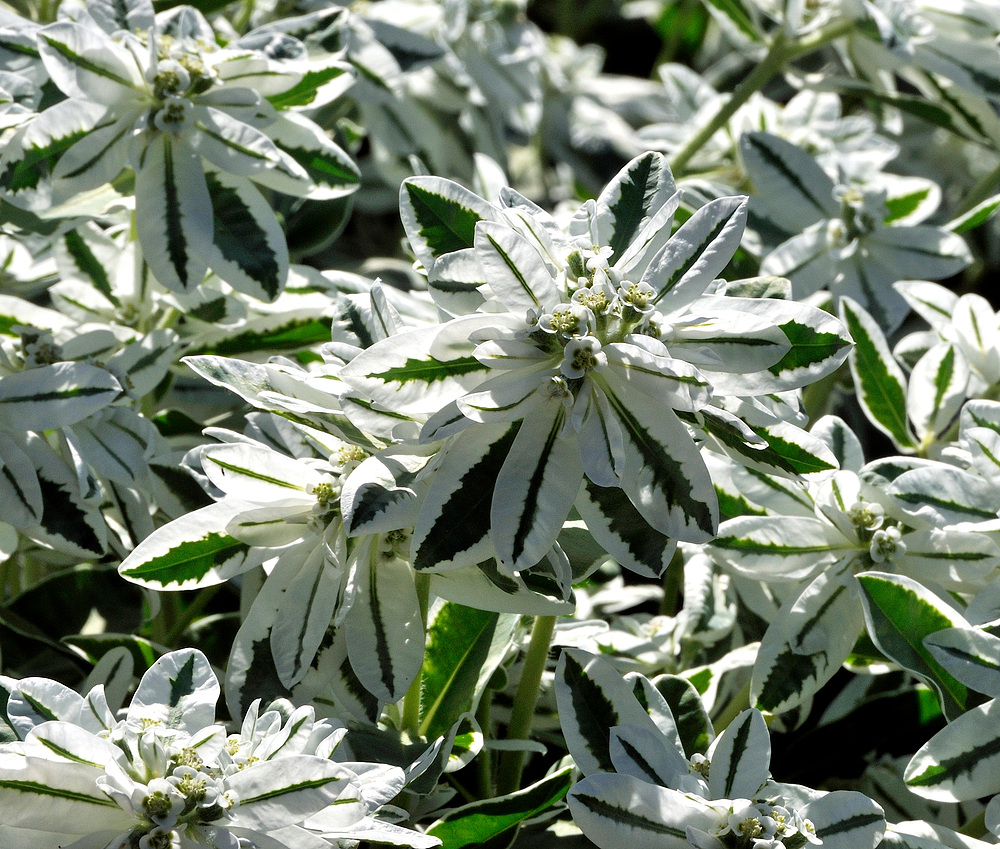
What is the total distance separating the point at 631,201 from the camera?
0.95 m

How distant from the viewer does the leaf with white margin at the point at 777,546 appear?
1055mm

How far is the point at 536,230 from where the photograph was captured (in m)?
0.88

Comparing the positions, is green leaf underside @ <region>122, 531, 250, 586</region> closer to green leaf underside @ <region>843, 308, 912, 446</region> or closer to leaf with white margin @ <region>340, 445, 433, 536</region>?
leaf with white margin @ <region>340, 445, 433, 536</region>

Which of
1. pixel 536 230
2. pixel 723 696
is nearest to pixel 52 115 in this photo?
pixel 536 230

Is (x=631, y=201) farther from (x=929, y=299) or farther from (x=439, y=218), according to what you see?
(x=929, y=299)

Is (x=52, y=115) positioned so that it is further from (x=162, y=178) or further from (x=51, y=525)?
(x=51, y=525)

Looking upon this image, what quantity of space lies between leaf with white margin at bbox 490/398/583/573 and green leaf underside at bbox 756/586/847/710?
353 millimetres

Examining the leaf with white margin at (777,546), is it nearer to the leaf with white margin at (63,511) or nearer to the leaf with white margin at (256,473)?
the leaf with white margin at (256,473)

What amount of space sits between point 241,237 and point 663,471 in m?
0.60

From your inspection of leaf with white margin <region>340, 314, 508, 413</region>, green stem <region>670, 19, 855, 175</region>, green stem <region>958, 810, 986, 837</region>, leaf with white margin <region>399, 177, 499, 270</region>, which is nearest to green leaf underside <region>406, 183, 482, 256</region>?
leaf with white margin <region>399, 177, 499, 270</region>

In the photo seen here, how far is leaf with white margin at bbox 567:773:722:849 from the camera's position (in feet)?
2.79

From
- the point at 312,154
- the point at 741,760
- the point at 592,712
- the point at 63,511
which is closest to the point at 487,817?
the point at 592,712

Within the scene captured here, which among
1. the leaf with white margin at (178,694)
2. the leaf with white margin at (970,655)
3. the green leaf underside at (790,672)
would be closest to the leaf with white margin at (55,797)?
the leaf with white margin at (178,694)

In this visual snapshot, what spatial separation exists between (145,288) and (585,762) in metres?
0.83
